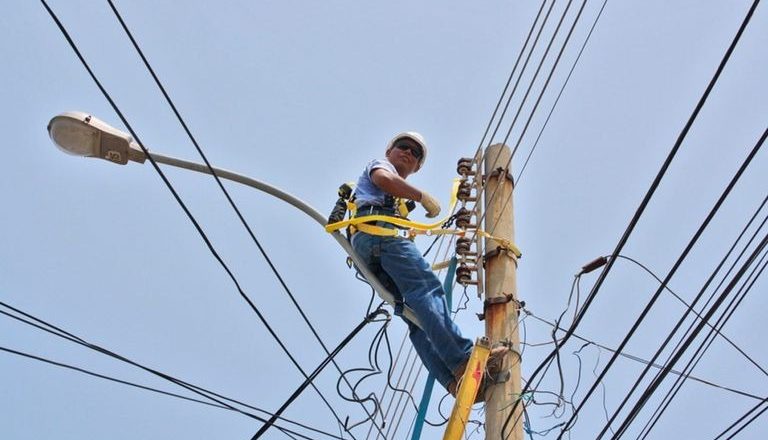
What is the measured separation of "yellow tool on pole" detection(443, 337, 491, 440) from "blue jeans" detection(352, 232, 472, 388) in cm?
18

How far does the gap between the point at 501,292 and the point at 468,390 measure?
2.57ft

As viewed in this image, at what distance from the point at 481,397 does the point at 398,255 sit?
102 cm

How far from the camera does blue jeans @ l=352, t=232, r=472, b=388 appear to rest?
4.44 m

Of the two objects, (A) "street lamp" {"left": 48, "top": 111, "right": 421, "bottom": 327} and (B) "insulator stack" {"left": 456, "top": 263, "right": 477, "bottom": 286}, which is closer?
(A) "street lamp" {"left": 48, "top": 111, "right": 421, "bottom": 327}

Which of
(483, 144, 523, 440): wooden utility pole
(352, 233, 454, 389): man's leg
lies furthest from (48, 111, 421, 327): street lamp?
(483, 144, 523, 440): wooden utility pole

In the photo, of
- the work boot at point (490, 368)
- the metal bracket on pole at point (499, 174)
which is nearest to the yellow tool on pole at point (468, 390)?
the work boot at point (490, 368)

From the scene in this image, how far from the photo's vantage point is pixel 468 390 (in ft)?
13.6

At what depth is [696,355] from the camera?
4523 mm

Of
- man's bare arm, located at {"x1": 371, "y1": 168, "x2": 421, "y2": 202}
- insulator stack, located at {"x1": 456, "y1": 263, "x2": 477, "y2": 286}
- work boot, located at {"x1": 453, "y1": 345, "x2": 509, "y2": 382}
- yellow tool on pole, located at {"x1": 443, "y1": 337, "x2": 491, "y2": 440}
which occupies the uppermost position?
man's bare arm, located at {"x1": 371, "y1": 168, "x2": 421, "y2": 202}

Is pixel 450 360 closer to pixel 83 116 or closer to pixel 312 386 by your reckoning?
pixel 312 386

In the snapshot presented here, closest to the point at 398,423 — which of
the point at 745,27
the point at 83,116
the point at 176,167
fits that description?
the point at 176,167

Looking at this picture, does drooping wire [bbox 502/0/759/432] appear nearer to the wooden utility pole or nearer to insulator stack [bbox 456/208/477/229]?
the wooden utility pole

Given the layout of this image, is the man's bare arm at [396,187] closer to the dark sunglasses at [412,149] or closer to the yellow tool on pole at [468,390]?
the dark sunglasses at [412,149]

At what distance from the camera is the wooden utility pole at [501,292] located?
418cm
